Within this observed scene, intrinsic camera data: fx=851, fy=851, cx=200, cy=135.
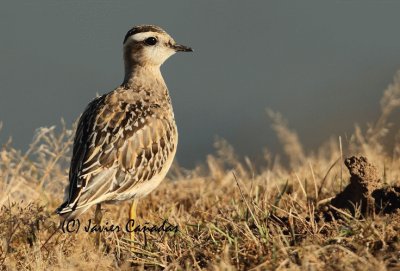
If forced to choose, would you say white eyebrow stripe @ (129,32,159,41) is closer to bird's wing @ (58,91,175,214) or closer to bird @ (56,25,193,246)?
bird @ (56,25,193,246)

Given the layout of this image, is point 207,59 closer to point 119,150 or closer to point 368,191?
point 119,150

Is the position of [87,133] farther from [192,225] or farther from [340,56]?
[340,56]

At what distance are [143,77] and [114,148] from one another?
1.82m

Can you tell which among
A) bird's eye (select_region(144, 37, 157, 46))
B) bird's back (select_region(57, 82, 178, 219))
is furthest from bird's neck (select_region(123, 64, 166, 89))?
bird's back (select_region(57, 82, 178, 219))

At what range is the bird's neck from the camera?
1034 cm

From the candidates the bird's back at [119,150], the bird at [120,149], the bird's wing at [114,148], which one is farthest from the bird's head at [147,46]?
the bird's wing at [114,148]

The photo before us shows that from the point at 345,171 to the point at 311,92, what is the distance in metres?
60.5

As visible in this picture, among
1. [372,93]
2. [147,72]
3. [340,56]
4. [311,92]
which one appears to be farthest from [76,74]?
[147,72]

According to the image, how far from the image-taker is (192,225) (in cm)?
814

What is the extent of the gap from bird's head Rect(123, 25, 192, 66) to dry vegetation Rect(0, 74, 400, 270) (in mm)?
1331

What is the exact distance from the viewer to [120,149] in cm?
886

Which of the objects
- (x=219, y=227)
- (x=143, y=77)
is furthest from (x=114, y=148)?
(x=143, y=77)

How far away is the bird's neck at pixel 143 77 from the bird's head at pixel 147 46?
6 centimetres

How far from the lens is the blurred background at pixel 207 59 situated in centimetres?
7088
